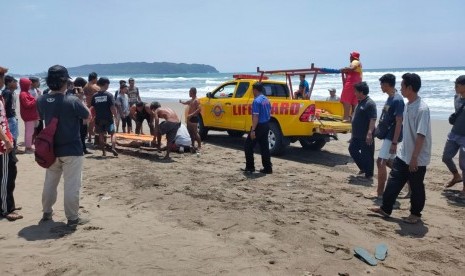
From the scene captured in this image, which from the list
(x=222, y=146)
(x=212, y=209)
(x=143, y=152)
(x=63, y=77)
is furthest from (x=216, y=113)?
(x=63, y=77)

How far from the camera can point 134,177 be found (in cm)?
718

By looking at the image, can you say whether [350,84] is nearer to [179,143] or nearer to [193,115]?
[193,115]

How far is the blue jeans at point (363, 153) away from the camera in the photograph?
7.16 metres

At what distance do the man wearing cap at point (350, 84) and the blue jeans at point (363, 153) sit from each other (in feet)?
7.52

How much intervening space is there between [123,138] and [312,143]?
14.7ft

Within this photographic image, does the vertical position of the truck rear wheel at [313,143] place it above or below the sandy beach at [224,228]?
above

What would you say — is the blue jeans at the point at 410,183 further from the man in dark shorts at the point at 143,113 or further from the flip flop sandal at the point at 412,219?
the man in dark shorts at the point at 143,113

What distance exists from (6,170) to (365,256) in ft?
13.1

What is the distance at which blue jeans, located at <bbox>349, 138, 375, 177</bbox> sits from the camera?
716 cm

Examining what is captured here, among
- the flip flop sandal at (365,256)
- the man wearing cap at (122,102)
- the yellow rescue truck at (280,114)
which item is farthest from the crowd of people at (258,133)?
the man wearing cap at (122,102)

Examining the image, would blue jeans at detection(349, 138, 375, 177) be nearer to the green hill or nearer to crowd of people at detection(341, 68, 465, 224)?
crowd of people at detection(341, 68, 465, 224)

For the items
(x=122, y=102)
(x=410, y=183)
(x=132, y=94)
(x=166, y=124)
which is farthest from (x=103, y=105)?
(x=410, y=183)

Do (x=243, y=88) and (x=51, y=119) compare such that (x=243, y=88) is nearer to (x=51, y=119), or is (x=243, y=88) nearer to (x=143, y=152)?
(x=143, y=152)

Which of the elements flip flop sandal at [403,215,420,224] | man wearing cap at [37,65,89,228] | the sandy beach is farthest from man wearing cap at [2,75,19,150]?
flip flop sandal at [403,215,420,224]
